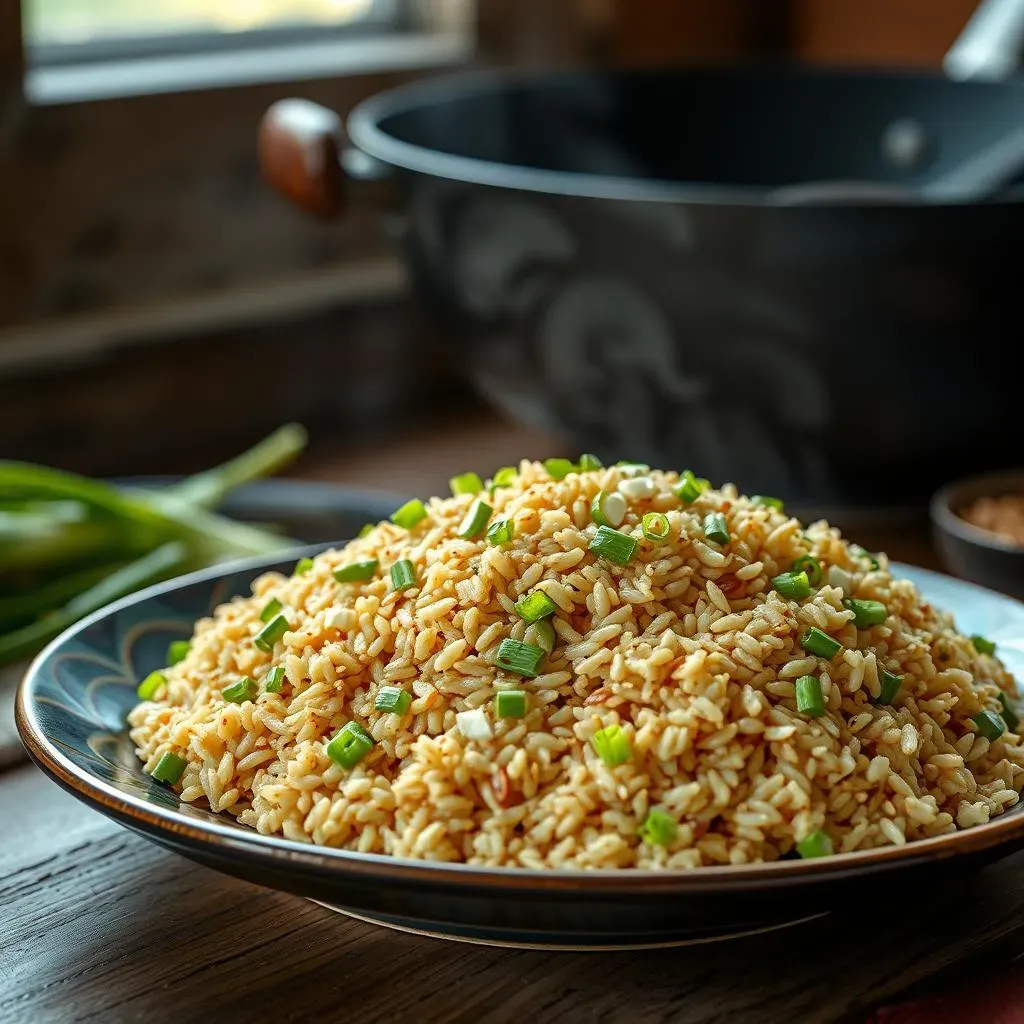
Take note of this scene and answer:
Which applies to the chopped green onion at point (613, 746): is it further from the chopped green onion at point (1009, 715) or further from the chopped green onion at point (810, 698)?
the chopped green onion at point (1009, 715)

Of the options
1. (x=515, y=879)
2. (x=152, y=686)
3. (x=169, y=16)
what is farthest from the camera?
(x=169, y=16)

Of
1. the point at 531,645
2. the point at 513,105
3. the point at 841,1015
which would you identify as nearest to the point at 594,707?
the point at 531,645

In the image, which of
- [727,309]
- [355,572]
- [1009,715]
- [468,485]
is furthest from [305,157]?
[1009,715]

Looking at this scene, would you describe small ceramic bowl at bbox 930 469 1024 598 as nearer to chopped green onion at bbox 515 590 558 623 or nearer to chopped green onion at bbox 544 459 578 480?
chopped green onion at bbox 544 459 578 480

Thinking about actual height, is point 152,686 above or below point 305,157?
below

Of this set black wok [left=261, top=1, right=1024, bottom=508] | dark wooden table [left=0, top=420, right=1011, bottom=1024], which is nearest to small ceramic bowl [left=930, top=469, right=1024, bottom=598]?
black wok [left=261, top=1, right=1024, bottom=508]

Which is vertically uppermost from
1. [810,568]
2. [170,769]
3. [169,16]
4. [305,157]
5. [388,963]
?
[169,16]

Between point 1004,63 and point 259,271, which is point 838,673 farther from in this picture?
point 259,271

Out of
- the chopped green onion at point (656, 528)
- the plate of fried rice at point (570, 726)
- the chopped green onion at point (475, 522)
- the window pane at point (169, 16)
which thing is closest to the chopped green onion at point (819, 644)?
the plate of fried rice at point (570, 726)

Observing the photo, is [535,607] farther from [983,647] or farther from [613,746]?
[983,647]
